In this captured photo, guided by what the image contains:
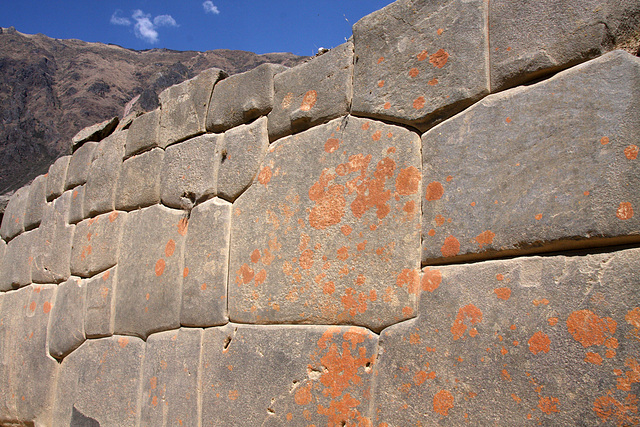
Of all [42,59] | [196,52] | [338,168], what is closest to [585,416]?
[338,168]

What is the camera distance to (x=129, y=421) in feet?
8.45

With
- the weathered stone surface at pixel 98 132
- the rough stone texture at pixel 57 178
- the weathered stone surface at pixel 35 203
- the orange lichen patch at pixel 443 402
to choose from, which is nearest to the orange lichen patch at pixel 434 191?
the orange lichen patch at pixel 443 402

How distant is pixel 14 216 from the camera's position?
4180 millimetres

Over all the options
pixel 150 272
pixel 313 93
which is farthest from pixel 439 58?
pixel 150 272

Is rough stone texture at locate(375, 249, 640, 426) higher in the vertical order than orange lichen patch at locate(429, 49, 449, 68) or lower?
lower

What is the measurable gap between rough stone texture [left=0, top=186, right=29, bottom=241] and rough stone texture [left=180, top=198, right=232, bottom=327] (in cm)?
239

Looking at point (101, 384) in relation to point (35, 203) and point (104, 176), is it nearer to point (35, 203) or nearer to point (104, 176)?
point (104, 176)

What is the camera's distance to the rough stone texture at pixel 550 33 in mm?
→ 1399

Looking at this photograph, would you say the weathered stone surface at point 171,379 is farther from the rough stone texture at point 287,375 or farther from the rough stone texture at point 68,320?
the rough stone texture at point 68,320

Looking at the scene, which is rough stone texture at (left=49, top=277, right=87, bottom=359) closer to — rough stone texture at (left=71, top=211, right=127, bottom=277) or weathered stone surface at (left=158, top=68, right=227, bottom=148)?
rough stone texture at (left=71, top=211, right=127, bottom=277)

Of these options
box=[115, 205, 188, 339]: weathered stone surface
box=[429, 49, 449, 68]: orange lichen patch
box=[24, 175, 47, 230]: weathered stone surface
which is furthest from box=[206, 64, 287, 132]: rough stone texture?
box=[24, 175, 47, 230]: weathered stone surface

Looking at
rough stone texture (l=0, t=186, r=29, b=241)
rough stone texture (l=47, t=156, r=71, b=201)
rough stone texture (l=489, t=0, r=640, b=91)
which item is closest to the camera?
rough stone texture (l=489, t=0, r=640, b=91)

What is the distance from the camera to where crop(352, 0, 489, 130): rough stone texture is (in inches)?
66.0

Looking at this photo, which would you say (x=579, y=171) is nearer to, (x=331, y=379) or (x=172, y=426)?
(x=331, y=379)
